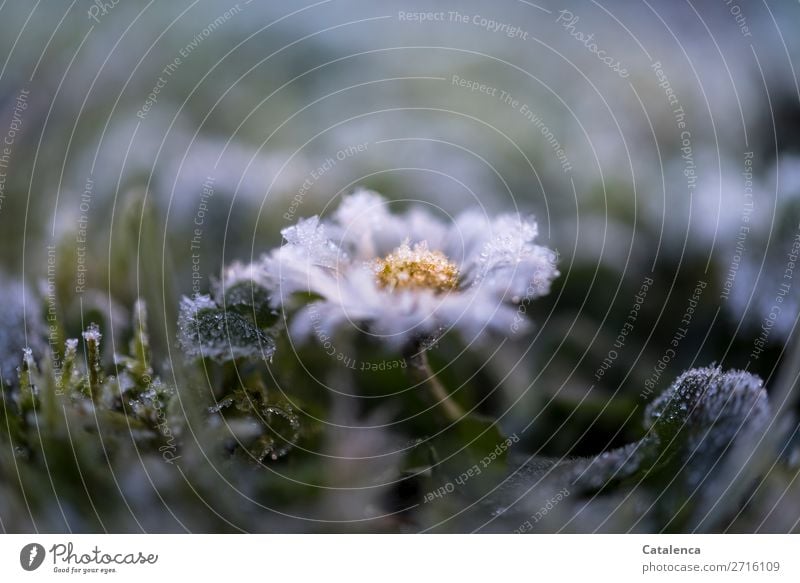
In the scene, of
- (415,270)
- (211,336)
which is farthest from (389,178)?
(211,336)

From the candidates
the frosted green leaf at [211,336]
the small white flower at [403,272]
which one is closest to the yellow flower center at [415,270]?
the small white flower at [403,272]

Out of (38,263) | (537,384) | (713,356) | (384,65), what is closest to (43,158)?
(38,263)

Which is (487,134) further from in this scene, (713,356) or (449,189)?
(713,356)
